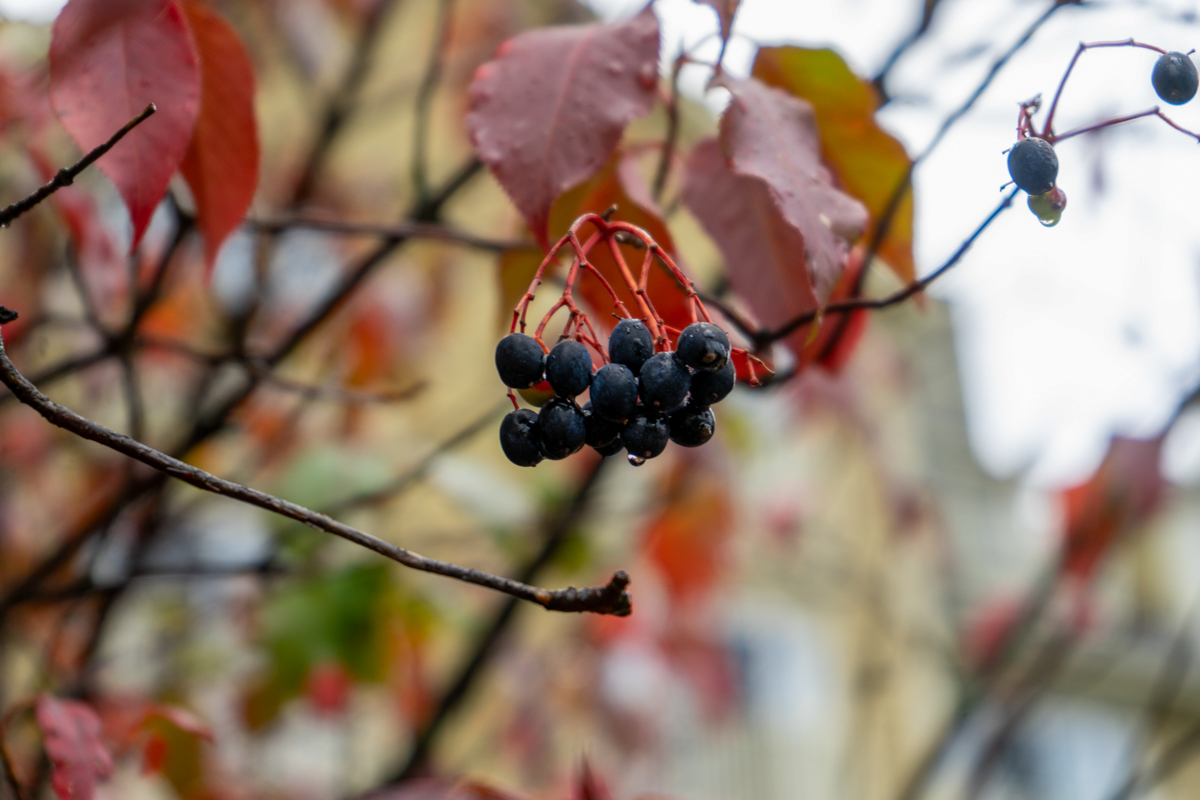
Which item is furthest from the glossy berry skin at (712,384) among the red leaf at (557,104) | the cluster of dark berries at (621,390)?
the red leaf at (557,104)

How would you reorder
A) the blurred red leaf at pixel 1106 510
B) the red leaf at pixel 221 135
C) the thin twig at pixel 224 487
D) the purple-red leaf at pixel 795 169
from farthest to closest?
the blurred red leaf at pixel 1106 510 → the red leaf at pixel 221 135 → the purple-red leaf at pixel 795 169 → the thin twig at pixel 224 487

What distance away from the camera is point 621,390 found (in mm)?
419

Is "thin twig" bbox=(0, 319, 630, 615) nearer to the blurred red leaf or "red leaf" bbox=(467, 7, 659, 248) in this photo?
"red leaf" bbox=(467, 7, 659, 248)

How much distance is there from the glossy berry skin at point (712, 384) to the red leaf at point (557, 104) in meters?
0.12

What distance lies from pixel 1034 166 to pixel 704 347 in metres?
0.19

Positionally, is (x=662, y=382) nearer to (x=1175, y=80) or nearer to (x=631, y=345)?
(x=631, y=345)

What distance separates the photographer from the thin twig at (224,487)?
36 cm

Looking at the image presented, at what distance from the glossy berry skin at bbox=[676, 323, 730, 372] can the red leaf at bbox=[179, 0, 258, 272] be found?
33 cm

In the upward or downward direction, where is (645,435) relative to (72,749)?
upward

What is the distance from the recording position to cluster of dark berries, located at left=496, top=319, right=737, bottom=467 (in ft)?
1.37

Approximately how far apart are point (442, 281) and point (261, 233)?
4.59 feet

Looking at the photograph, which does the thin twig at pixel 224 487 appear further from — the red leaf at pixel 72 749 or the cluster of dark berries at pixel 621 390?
the red leaf at pixel 72 749

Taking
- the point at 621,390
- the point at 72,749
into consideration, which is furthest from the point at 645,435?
the point at 72,749

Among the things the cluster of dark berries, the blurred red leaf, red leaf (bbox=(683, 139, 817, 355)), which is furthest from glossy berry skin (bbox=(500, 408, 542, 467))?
the blurred red leaf
